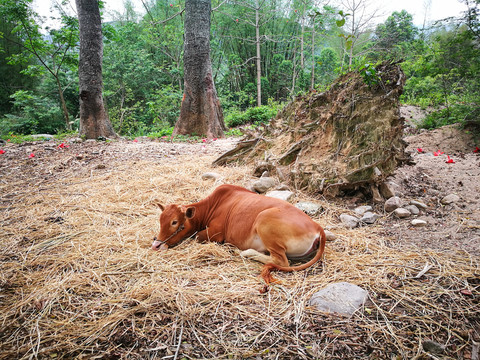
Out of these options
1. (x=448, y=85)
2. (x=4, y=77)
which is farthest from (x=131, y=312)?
(x=4, y=77)

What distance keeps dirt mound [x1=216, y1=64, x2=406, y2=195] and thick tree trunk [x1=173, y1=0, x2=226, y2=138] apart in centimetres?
471

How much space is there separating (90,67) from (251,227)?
785 centimetres

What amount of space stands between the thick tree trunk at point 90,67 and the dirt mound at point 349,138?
613 cm

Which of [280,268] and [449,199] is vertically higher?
[449,199]

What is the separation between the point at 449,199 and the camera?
10.8ft

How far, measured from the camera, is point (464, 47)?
6.81 m

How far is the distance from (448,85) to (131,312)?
10.6m

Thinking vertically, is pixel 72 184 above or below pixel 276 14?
below

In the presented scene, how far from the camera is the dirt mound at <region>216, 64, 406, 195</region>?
3627mm

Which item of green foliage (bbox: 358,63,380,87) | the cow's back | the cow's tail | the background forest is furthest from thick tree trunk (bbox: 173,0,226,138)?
the cow's tail

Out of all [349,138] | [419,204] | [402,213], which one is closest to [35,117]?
[349,138]

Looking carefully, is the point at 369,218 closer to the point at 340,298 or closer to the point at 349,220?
the point at 349,220

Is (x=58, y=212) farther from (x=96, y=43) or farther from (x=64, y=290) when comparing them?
(x=96, y=43)

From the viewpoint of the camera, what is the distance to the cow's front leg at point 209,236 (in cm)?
275
